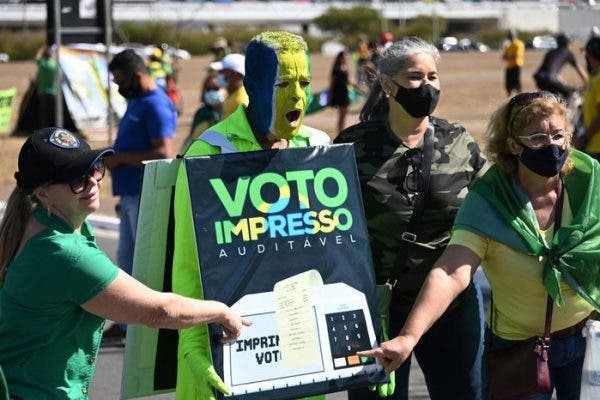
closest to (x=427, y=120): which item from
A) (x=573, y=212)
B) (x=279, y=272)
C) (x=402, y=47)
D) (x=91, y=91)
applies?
(x=402, y=47)

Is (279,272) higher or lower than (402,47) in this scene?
lower

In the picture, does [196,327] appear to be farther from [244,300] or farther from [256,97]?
[256,97]

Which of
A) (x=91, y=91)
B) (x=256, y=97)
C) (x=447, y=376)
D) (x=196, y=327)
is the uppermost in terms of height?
(x=256, y=97)

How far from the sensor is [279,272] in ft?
12.3

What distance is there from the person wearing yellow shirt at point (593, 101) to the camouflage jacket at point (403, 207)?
15.7ft

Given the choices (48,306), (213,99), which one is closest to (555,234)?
(48,306)

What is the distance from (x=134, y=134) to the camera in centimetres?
797

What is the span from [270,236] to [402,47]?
39.3 inches

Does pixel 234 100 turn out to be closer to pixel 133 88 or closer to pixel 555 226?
pixel 133 88

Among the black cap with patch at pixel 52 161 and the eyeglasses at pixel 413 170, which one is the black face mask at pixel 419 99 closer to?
the eyeglasses at pixel 413 170

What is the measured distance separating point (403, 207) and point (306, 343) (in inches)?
30.5

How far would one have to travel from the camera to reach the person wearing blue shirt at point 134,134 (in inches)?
311

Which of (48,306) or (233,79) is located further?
(233,79)

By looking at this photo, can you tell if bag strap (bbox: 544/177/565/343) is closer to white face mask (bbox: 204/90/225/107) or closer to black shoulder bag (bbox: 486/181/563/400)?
black shoulder bag (bbox: 486/181/563/400)
